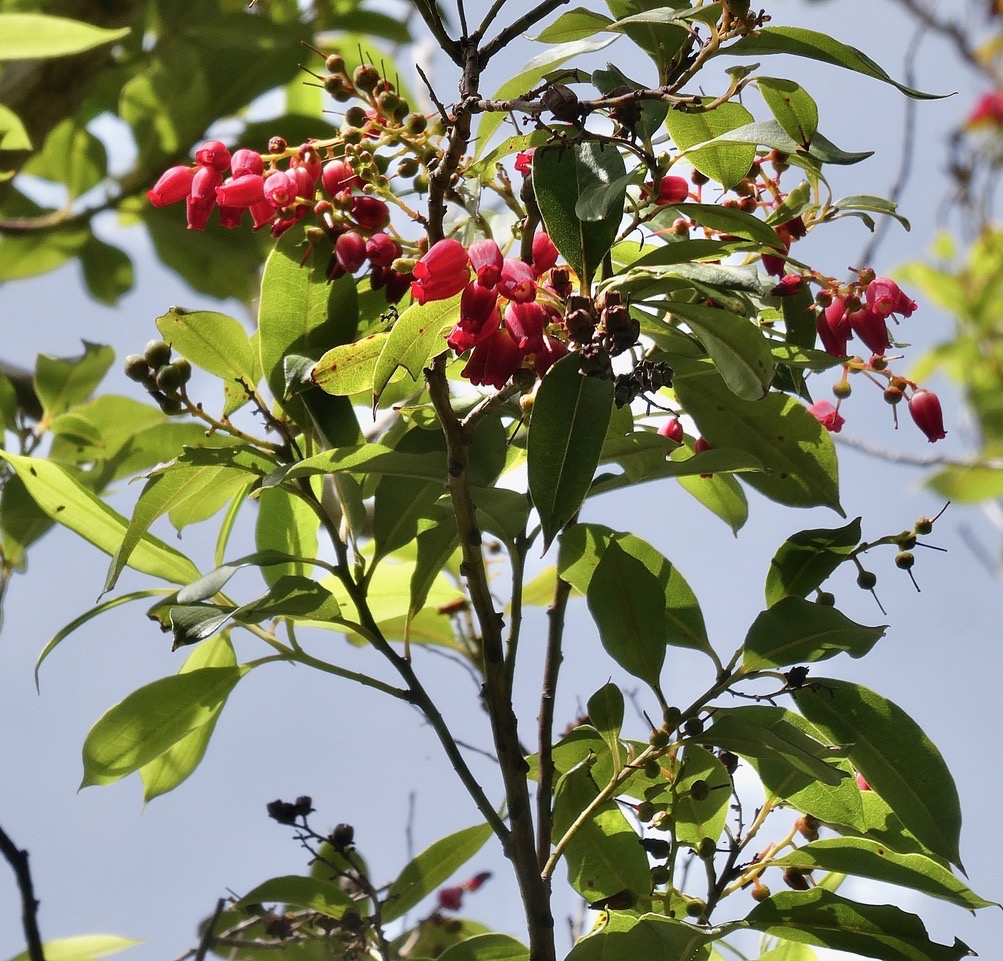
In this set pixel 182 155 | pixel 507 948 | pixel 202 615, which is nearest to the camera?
pixel 202 615

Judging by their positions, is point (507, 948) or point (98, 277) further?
point (98, 277)

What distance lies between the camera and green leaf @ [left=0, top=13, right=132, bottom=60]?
129 cm

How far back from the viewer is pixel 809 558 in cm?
89

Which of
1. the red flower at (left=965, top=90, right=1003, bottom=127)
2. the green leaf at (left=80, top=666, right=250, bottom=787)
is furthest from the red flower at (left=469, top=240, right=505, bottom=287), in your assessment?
the red flower at (left=965, top=90, right=1003, bottom=127)

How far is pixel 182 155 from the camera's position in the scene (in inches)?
89.7

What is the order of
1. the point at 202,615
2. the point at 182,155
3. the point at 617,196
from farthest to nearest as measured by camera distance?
the point at 182,155
the point at 202,615
the point at 617,196

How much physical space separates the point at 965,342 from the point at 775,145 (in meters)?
1.89

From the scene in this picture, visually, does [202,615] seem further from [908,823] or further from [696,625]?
[908,823]

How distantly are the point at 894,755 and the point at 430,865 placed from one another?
19.8 inches

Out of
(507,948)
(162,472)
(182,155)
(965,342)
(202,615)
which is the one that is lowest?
(507,948)

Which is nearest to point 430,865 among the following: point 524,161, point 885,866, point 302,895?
point 302,895

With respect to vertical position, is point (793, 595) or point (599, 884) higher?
point (793, 595)

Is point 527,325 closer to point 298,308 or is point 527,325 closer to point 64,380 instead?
point 298,308

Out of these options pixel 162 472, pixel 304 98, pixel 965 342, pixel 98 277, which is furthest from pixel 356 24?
pixel 162 472
